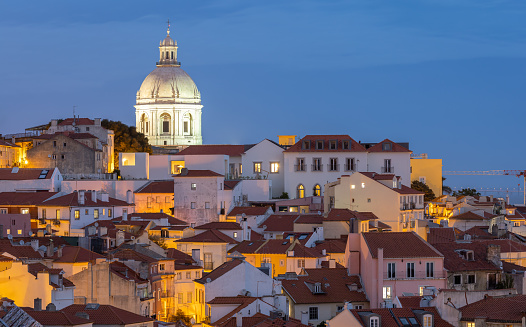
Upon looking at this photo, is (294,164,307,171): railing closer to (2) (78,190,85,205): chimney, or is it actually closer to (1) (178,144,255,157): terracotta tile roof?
(1) (178,144,255,157): terracotta tile roof

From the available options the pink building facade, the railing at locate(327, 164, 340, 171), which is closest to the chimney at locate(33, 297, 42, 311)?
the pink building facade

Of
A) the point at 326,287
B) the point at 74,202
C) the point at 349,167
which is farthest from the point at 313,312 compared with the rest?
the point at 349,167

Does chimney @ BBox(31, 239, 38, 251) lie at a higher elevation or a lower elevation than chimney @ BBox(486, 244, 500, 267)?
higher

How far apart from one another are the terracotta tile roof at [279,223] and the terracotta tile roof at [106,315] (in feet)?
109

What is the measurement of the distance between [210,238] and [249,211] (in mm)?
12563

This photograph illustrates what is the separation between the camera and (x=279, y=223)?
84625 millimetres

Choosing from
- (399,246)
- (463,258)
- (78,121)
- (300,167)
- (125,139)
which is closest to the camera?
(399,246)

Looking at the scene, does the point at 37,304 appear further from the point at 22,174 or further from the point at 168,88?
the point at 168,88

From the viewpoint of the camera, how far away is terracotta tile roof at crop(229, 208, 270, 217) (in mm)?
87375

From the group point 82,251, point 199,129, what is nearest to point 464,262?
Answer: point 82,251

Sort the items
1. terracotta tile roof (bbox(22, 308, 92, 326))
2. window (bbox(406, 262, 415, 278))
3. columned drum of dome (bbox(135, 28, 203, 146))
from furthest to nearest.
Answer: columned drum of dome (bbox(135, 28, 203, 146)) → window (bbox(406, 262, 415, 278)) → terracotta tile roof (bbox(22, 308, 92, 326))

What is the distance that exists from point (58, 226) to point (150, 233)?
807 centimetres

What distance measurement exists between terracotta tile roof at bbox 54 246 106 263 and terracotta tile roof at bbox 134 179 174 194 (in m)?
24.2

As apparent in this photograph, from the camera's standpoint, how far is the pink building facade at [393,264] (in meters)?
60.0
